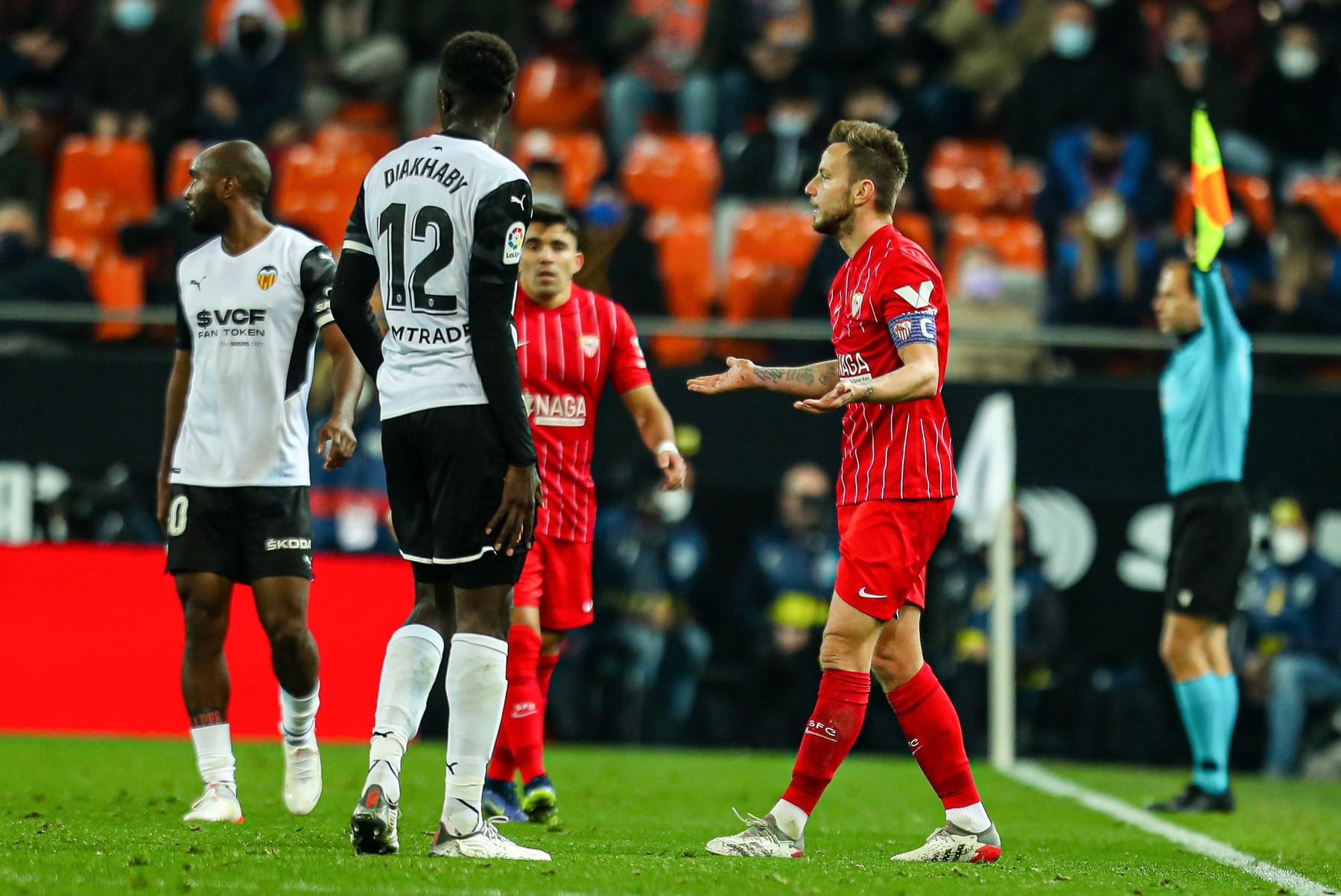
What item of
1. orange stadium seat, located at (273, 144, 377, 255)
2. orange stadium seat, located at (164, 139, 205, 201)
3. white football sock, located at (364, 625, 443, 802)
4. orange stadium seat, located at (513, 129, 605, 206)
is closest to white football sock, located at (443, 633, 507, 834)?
white football sock, located at (364, 625, 443, 802)

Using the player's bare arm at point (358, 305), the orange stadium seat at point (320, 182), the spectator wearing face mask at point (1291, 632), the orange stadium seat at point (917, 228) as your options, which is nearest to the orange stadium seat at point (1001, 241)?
the orange stadium seat at point (917, 228)

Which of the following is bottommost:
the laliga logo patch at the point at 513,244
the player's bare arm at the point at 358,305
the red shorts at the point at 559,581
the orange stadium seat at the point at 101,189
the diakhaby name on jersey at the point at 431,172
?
the red shorts at the point at 559,581

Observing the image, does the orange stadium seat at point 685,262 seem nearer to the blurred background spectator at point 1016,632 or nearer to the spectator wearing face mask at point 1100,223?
the spectator wearing face mask at point 1100,223

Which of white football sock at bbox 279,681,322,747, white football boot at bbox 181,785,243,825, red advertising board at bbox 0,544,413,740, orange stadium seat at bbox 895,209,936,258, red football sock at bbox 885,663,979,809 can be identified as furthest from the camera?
orange stadium seat at bbox 895,209,936,258

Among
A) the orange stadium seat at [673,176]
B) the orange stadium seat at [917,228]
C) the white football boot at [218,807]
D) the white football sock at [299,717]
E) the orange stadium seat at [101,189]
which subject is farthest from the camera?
the orange stadium seat at [673,176]

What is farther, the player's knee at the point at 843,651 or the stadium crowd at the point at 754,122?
the stadium crowd at the point at 754,122

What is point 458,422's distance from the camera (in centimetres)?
505

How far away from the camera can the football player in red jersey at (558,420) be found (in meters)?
6.96

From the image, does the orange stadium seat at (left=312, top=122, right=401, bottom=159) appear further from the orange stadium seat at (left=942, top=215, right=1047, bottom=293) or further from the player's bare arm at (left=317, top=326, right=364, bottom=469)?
the player's bare arm at (left=317, top=326, right=364, bottom=469)

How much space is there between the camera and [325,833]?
5.91m

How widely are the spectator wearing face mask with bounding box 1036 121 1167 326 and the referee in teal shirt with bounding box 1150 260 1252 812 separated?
530cm

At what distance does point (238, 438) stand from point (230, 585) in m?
0.55

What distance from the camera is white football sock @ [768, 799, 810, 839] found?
561 centimetres

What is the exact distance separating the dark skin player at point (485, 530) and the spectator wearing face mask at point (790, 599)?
6.83 m
